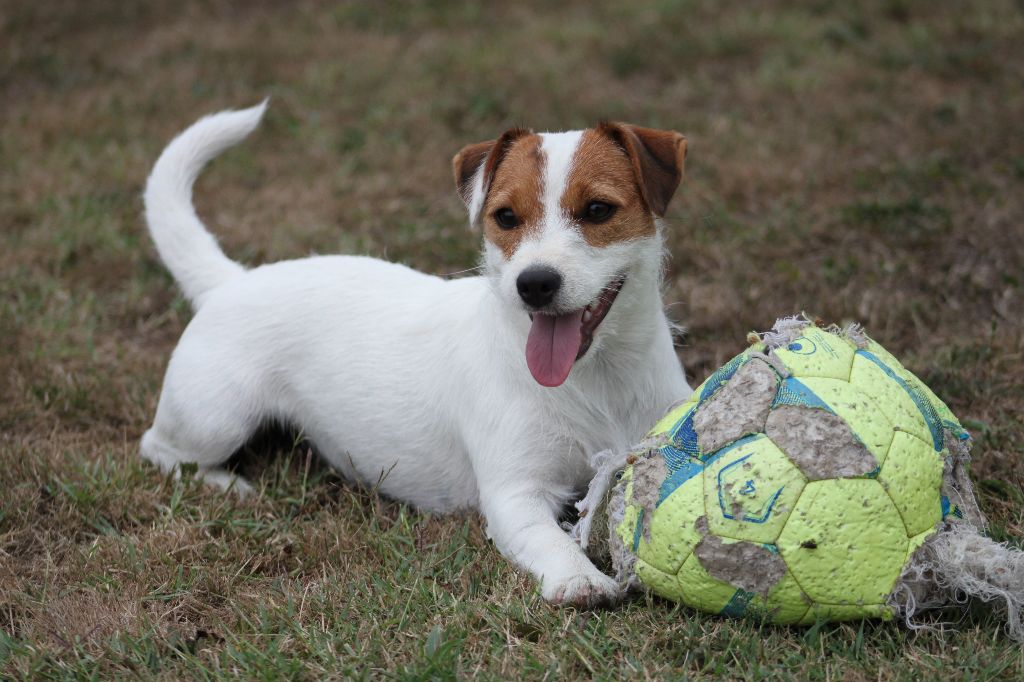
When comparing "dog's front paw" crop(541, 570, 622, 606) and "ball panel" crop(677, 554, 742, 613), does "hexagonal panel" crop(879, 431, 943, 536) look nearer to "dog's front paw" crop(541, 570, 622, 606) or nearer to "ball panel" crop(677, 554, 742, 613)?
"ball panel" crop(677, 554, 742, 613)

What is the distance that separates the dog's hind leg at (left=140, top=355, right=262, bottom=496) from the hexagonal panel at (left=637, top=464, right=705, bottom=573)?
1.83 metres

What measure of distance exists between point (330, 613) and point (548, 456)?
2.77 ft

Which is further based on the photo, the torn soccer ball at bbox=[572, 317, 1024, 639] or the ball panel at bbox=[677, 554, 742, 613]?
the ball panel at bbox=[677, 554, 742, 613]

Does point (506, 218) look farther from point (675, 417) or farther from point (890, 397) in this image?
point (890, 397)

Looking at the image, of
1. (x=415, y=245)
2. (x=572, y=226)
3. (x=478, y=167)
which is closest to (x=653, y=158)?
(x=572, y=226)

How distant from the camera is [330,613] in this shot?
310 centimetres

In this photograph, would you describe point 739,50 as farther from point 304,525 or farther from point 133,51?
point 304,525

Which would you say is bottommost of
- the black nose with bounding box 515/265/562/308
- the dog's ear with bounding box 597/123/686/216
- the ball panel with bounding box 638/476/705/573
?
the ball panel with bounding box 638/476/705/573

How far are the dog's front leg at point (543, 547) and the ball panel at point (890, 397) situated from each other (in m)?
0.89

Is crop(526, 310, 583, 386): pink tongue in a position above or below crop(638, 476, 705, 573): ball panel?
above

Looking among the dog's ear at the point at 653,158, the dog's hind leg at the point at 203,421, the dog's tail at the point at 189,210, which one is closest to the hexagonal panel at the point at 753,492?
the dog's ear at the point at 653,158

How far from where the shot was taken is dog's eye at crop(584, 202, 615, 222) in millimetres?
3358

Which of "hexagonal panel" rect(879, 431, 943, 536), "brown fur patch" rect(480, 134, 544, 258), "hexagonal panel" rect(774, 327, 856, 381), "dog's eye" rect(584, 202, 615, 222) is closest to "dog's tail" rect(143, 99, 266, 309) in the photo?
"brown fur patch" rect(480, 134, 544, 258)

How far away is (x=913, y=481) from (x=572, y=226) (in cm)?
126
